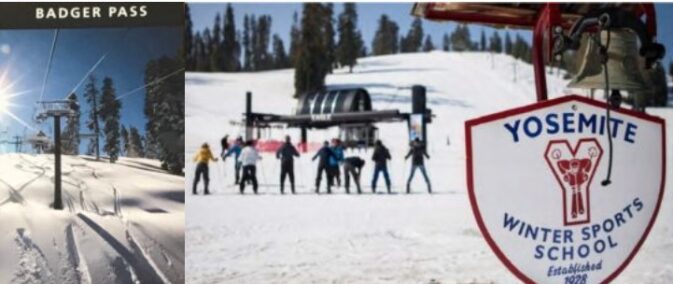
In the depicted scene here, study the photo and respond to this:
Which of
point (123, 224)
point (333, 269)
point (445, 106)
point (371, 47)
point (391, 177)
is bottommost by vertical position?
point (333, 269)

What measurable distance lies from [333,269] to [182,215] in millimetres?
628

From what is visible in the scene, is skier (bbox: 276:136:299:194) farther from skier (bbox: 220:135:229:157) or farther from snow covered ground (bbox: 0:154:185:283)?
snow covered ground (bbox: 0:154:185:283)

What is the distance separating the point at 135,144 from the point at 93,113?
0.20 meters

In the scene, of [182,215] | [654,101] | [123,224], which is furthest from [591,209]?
[123,224]

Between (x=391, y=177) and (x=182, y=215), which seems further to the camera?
(x=391, y=177)

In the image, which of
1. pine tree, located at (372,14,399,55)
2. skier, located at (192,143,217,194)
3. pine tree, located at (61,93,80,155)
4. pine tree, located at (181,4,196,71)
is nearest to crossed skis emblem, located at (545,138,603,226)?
pine tree, located at (372,14,399,55)

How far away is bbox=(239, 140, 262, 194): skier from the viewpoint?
96.0 inches

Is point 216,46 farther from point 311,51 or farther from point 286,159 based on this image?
point 286,159

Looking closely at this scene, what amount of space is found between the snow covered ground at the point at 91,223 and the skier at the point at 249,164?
9.8 inches

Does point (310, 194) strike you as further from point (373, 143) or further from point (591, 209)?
point (591, 209)

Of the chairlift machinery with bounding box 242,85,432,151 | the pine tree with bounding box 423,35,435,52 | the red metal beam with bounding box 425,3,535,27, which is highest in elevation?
the red metal beam with bounding box 425,3,535,27

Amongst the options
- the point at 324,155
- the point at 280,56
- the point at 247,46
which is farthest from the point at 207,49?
the point at 324,155

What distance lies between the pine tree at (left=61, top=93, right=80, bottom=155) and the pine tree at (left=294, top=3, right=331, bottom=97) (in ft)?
2.86

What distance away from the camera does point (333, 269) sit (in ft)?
8.00
